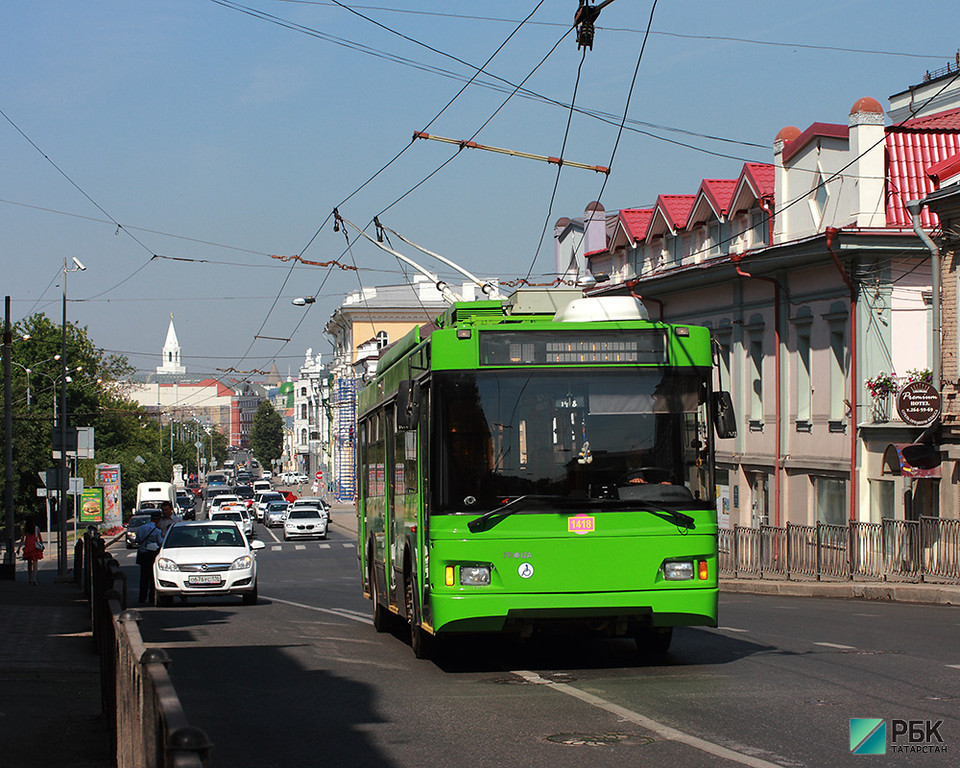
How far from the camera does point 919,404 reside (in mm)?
29016

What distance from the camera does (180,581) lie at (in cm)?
2319

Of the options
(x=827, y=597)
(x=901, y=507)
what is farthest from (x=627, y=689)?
(x=901, y=507)

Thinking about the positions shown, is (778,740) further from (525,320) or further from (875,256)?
(875,256)

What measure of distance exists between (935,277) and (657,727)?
2277 cm

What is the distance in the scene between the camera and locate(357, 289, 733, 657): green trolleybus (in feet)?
37.9

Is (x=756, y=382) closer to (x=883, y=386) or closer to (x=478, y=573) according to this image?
(x=883, y=386)

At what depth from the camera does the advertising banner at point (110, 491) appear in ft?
227

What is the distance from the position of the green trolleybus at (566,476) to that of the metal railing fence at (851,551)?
1415cm

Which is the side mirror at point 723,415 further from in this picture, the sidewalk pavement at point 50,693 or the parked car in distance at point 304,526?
the parked car in distance at point 304,526

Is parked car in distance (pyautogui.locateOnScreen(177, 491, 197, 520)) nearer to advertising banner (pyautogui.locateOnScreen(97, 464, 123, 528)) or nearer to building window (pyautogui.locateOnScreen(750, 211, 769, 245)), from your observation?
advertising banner (pyautogui.locateOnScreen(97, 464, 123, 528))

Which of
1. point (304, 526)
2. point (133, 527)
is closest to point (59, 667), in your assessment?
point (304, 526)

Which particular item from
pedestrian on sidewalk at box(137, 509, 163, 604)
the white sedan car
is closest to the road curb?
Result: the white sedan car

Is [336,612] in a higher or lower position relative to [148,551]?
lower

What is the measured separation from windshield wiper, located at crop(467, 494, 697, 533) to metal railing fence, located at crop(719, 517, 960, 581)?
1424cm
